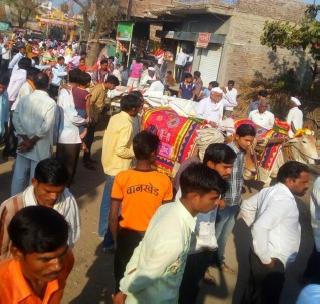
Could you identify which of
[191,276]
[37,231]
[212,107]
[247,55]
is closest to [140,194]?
[191,276]

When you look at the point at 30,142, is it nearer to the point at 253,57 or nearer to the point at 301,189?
the point at 301,189

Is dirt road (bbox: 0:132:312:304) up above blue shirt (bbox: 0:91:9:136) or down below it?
below

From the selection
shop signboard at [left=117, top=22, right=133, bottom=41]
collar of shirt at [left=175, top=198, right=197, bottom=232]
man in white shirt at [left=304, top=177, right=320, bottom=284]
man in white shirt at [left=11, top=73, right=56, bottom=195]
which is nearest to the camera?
collar of shirt at [left=175, top=198, right=197, bottom=232]

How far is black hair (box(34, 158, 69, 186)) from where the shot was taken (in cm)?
267

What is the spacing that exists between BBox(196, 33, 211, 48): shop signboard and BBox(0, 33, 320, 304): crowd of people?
13074mm

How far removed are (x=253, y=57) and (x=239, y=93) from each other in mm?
1650

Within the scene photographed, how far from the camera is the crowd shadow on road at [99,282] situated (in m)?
4.14

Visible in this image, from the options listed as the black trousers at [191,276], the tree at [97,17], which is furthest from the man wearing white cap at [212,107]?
the tree at [97,17]

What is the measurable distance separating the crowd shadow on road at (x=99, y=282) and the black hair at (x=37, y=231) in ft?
7.52

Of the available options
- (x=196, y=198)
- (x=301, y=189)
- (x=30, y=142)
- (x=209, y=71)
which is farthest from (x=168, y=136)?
(x=209, y=71)

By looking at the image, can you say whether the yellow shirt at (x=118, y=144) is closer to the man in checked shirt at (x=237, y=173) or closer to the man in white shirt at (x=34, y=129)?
the man in white shirt at (x=34, y=129)

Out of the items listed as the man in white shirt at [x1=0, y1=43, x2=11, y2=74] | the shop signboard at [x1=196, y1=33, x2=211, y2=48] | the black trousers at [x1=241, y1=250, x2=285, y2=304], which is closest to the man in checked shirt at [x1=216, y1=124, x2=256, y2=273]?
the black trousers at [x1=241, y1=250, x2=285, y2=304]

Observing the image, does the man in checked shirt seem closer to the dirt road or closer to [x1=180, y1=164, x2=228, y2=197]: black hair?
the dirt road

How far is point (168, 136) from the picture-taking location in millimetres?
6309
